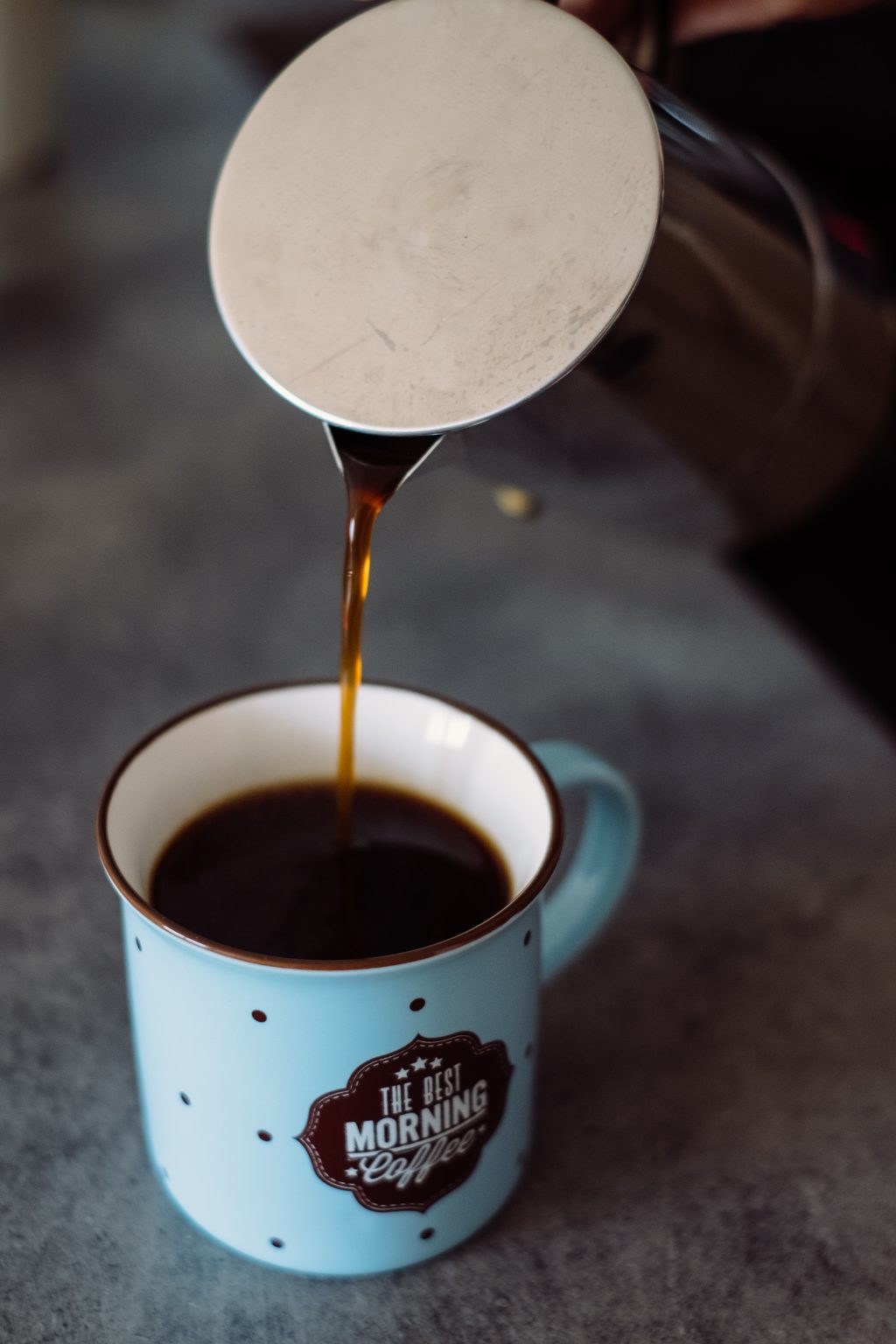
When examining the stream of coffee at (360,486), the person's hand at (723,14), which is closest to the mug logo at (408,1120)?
the stream of coffee at (360,486)

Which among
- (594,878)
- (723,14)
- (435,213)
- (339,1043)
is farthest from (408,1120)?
(723,14)

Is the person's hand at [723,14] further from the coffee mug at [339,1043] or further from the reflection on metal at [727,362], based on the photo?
the coffee mug at [339,1043]

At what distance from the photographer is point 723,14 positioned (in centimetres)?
66

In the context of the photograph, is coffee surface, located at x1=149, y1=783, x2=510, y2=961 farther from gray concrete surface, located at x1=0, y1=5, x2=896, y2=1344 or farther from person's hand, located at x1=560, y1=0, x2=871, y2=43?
person's hand, located at x1=560, y1=0, x2=871, y2=43

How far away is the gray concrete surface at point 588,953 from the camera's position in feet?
1.68

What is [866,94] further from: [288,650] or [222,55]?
[222,55]

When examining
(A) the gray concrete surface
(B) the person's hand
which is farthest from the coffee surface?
(B) the person's hand

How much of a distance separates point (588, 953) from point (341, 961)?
268 millimetres

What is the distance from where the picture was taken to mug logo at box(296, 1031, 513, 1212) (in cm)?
46

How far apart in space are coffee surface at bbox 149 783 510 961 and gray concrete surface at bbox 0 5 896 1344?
0.12 meters

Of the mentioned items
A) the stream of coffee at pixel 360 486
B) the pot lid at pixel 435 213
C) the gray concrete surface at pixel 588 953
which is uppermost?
the pot lid at pixel 435 213

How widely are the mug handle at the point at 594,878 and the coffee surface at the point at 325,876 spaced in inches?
1.9

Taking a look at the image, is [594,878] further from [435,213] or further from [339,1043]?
[435,213]

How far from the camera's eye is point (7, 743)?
81 cm
